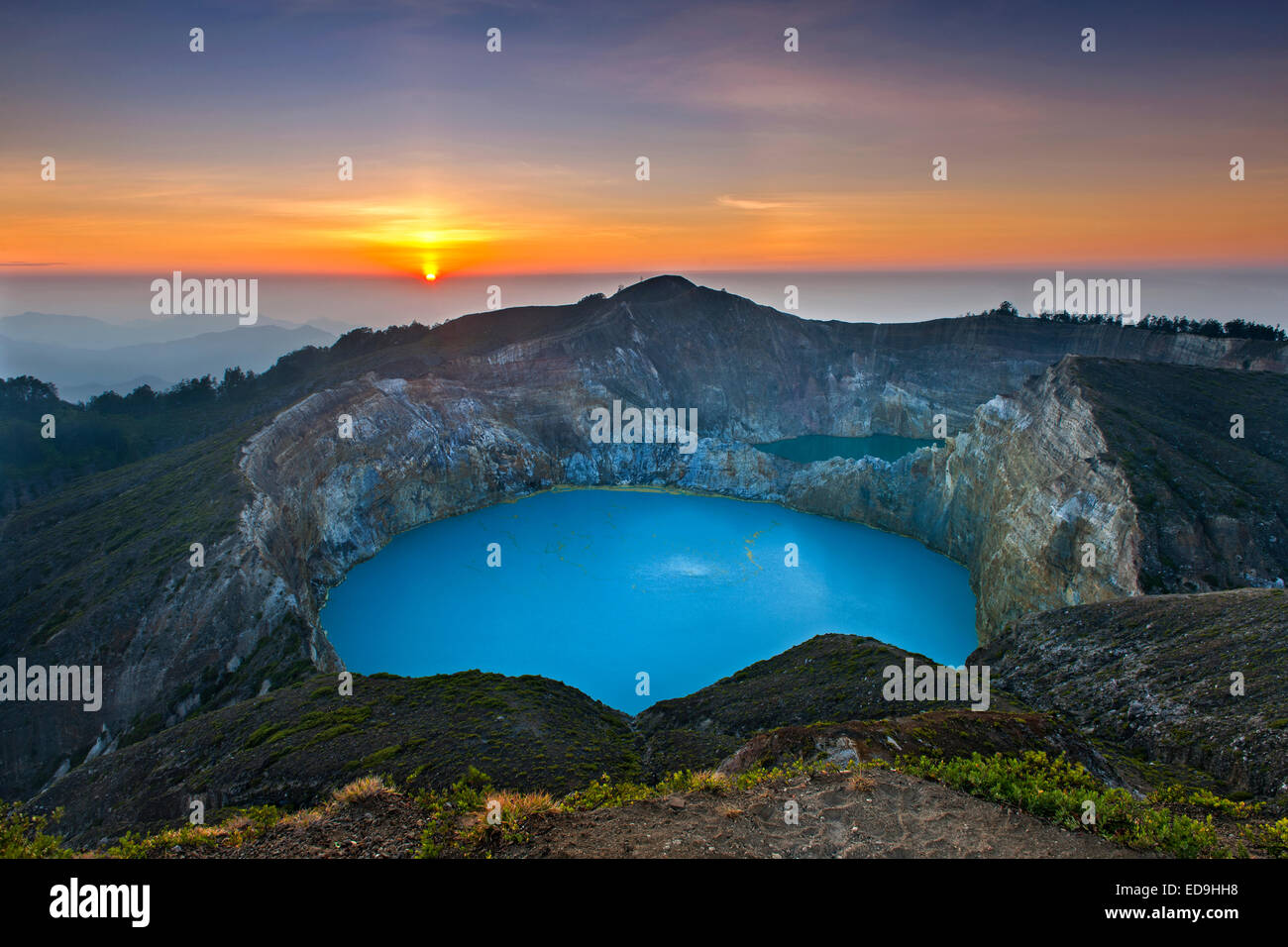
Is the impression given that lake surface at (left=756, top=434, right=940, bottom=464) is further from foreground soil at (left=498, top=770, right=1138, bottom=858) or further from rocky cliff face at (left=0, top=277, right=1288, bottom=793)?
foreground soil at (left=498, top=770, right=1138, bottom=858)

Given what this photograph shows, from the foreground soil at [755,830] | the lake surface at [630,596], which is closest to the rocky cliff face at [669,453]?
the lake surface at [630,596]

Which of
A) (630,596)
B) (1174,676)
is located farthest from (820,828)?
(630,596)

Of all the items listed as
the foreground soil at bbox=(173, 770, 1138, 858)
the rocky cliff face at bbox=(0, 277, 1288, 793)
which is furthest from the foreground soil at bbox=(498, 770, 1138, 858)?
the rocky cliff face at bbox=(0, 277, 1288, 793)

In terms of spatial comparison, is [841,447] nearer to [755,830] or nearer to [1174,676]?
[1174,676]

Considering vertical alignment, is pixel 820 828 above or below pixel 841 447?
below

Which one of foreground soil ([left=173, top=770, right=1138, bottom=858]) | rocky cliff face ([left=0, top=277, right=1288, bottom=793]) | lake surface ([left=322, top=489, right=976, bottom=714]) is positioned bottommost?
lake surface ([left=322, top=489, right=976, bottom=714])

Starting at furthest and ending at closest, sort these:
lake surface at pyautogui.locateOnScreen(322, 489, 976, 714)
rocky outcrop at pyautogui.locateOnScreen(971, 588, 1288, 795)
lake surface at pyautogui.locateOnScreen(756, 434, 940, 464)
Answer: lake surface at pyautogui.locateOnScreen(756, 434, 940, 464)
lake surface at pyautogui.locateOnScreen(322, 489, 976, 714)
rocky outcrop at pyautogui.locateOnScreen(971, 588, 1288, 795)

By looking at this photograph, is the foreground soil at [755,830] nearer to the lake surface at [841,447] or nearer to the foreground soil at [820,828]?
the foreground soil at [820,828]
